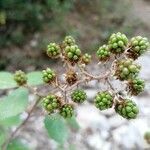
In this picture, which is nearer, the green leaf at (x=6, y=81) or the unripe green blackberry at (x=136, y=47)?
the unripe green blackberry at (x=136, y=47)

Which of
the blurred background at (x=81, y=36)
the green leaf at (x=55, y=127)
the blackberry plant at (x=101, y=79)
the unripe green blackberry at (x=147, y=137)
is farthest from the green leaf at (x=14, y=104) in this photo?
the unripe green blackberry at (x=147, y=137)

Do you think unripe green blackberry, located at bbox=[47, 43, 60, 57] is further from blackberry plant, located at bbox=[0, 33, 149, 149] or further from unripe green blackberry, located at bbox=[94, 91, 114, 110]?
unripe green blackberry, located at bbox=[94, 91, 114, 110]

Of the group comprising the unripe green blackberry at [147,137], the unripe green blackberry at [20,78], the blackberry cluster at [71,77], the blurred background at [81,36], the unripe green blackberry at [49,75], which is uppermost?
the blurred background at [81,36]

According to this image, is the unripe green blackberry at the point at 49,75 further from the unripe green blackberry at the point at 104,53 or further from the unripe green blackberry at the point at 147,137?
the unripe green blackberry at the point at 147,137

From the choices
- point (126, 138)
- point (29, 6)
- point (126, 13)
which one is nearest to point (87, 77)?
point (126, 138)

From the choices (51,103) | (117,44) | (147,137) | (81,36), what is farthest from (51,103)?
(81,36)

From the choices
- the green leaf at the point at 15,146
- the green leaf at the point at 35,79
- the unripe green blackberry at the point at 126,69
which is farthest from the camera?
the green leaf at the point at 15,146

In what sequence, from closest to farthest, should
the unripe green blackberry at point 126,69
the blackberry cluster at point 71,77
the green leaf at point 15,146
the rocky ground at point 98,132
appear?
the unripe green blackberry at point 126,69, the blackberry cluster at point 71,77, the green leaf at point 15,146, the rocky ground at point 98,132

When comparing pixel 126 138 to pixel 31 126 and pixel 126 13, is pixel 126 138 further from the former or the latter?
pixel 126 13
